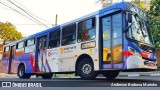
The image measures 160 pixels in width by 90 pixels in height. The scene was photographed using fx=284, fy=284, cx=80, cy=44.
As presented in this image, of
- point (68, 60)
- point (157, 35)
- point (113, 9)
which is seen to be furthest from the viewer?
point (157, 35)

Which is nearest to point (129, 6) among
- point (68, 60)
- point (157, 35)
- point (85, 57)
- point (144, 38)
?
point (144, 38)

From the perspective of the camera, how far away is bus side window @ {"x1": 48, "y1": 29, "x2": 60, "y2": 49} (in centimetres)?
1423

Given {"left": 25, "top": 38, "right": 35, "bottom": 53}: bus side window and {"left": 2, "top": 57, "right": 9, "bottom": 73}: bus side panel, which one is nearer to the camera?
{"left": 25, "top": 38, "right": 35, "bottom": 53}: bus side window

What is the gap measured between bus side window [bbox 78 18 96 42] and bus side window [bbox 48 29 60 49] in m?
1.92

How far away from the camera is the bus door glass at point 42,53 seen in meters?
15.4

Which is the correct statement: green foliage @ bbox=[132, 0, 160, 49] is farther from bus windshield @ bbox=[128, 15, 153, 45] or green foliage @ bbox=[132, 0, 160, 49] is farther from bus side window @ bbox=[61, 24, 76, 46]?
bus windshield @ bbox=[128, 15, 153, 45]

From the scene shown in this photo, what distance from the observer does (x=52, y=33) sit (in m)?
14.9

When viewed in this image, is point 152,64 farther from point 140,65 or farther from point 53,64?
point 53,64

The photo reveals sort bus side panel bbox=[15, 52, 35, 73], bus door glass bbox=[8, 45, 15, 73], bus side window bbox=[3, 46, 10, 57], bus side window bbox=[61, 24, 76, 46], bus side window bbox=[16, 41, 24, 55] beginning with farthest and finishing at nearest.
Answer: bus side window bbox=[3, 46, 10, 57] < bus door glass bbox=[8, 45, 15, 73] < bus side window bbox=[16, 41, 24, 55] < bus side panel bbox=[15, 52, 35, 73] < bus side window bbox=[61, 24, 76, 46]

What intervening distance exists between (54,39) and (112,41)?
448 cm

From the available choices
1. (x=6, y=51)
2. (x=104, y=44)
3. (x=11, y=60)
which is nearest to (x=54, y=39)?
(x=104, y=44)

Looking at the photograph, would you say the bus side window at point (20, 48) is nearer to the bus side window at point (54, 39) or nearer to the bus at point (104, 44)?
the bus at point (104, 44)

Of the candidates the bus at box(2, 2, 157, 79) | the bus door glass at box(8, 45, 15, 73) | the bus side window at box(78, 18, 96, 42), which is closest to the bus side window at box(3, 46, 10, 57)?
the bus door glass at box(8, 45, 15, 73)

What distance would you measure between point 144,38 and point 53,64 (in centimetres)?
518
